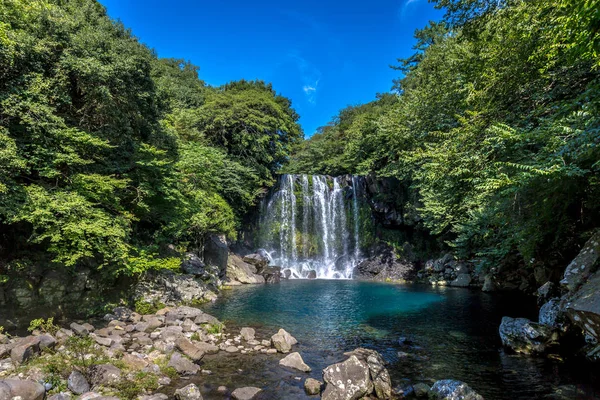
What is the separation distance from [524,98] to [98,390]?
1281 cm

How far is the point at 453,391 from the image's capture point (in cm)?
624

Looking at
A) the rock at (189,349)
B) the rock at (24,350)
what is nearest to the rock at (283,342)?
the rock at (189,349)

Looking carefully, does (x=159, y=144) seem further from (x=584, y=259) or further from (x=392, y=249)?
(x=392, y=249)

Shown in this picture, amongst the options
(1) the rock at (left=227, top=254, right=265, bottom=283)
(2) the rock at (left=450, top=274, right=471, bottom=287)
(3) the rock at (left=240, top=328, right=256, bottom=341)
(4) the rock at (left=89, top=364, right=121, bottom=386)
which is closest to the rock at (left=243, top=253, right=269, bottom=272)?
(1) the rock at (left=227, top=254, right=265, bottom=283)

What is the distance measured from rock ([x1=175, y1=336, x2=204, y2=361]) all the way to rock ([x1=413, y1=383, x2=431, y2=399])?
222 inches

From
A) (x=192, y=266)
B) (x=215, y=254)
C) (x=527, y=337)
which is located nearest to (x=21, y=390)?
(x=527, y=337)

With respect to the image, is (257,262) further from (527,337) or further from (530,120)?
(530,120)

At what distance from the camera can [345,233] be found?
34.0 m

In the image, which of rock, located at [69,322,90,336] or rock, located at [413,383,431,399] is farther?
rock, located at [69,322,90,336]

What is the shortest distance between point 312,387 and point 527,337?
21.6 feet

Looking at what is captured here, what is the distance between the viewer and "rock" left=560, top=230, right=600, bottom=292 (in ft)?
24.9

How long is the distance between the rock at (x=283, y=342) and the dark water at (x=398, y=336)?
446 millimetres

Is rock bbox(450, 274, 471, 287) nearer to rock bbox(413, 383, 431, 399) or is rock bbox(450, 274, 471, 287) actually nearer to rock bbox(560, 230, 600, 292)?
rock bbox(560, 230, 600, 292)

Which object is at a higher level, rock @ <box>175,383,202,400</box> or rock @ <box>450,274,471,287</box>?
rock @ <box>450,274,471,287</box>
